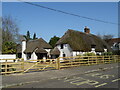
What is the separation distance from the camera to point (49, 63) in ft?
46.2

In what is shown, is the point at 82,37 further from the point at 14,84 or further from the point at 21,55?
the point at 14,84

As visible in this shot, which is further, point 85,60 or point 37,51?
point 37,51

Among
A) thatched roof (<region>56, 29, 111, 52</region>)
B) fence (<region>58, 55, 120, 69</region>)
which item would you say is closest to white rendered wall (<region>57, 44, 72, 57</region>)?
thatched roof (<region>56, 29, 111, 52</region>)

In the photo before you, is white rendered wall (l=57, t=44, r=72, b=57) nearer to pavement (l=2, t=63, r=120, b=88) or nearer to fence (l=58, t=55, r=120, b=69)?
fence (l=58, t=55, r=120, b=69)

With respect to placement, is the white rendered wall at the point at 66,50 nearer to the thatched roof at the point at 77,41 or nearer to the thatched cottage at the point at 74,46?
the thatched cottage at the point at 74,46

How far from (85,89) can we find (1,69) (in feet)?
24.3

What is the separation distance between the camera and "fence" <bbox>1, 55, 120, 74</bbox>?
10.6 meters

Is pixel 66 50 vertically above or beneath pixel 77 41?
beneath

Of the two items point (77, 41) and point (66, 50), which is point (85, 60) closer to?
point (66, 50)

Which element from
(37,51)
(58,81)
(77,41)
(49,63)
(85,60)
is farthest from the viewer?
(37,51)

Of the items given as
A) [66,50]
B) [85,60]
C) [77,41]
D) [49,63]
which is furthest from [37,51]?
[49,63]

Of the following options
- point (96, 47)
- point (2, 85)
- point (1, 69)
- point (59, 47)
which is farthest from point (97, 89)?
point (96, 47)

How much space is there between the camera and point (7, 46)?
23125 millimetres

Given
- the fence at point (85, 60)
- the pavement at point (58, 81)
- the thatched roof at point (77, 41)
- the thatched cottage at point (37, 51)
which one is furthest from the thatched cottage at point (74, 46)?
the pavement at point (58, 81)
